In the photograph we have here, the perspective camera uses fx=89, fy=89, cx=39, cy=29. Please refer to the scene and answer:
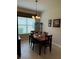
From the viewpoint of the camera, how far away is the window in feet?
30.3

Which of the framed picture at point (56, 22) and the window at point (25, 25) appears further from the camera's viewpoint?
the window at point (25, 25)

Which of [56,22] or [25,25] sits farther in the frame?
[25,25]

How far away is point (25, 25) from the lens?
31.3 feet

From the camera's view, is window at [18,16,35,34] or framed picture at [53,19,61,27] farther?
window at [18,16,35,34]

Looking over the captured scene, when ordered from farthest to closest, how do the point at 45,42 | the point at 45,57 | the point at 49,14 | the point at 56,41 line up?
1. the point at 49,14
2. the point at 56,41
3. the point at 45,42
4. the point at 45,57

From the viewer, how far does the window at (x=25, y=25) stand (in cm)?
925

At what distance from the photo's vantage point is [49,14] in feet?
22.7
